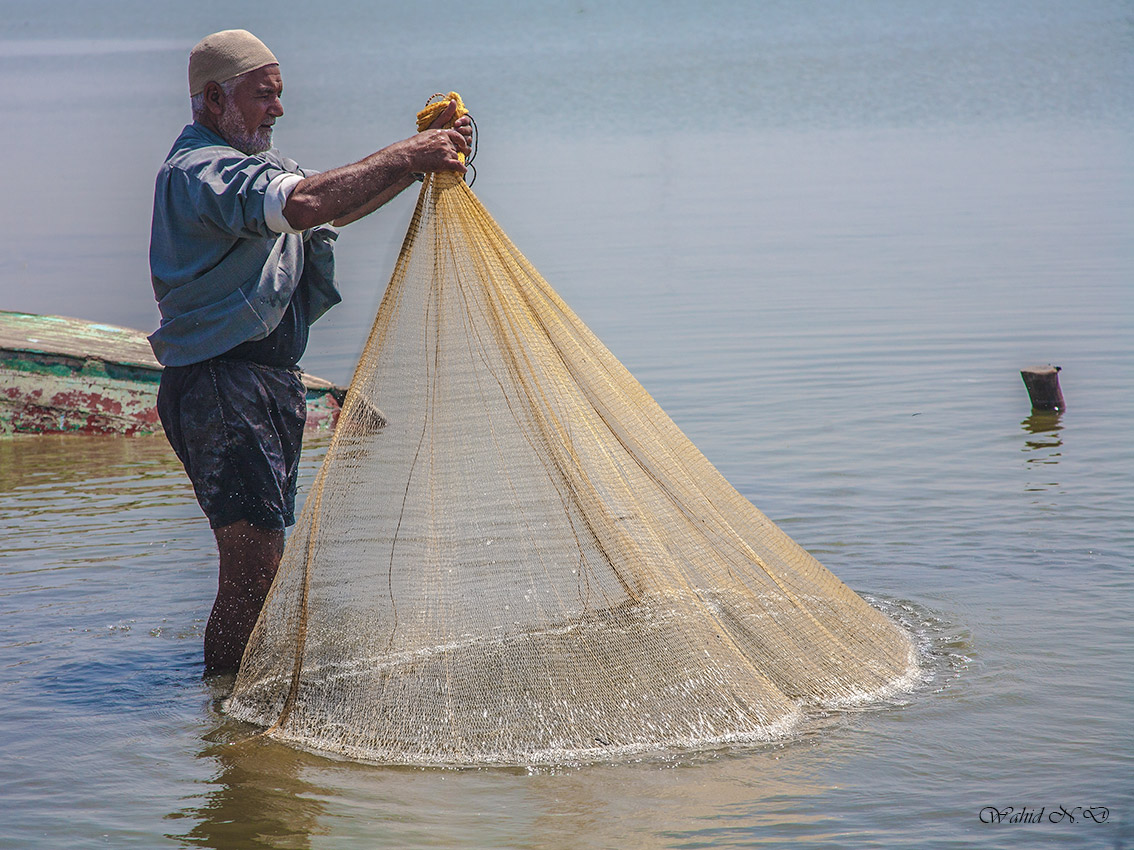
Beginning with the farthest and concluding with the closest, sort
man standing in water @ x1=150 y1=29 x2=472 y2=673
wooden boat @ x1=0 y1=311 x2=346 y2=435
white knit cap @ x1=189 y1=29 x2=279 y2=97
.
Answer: wooden boat @ x1=0 y1=311 x2=346 y2=435 → white knit cap @ x1=189 y1=29 x2=279 y2=97 → man standing in water @ x1=150 y1=29 x2=472 y2=673

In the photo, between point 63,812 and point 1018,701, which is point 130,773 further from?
point 1018,701

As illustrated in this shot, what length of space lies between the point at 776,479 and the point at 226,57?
3.66 metres

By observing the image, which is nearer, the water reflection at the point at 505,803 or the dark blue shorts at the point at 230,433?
the water reflection at the point at 505,803

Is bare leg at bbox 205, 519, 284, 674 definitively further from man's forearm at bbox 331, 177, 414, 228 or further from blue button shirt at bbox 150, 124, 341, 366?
man's forearm at bbox 331, 177, 414, 228

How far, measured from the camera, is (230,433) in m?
3.56

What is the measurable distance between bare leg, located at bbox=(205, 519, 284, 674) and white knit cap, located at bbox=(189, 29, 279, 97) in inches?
51.1

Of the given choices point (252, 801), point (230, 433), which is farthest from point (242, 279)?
point (252, 801)

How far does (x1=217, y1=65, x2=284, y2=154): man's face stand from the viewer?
354 centimetres

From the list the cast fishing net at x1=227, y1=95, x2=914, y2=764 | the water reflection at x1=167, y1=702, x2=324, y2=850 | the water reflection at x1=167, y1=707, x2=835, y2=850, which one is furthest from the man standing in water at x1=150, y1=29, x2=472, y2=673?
the water reflection at x1=167, y1=707, x2=835, y2=850

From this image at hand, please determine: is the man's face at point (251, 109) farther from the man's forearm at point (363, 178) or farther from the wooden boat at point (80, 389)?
the wooden boat at point (80, 389)

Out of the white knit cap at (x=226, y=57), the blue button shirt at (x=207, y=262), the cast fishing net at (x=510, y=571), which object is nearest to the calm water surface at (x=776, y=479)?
the cast fishing net at (x=510, y=571)

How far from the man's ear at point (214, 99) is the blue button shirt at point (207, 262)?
67 mm

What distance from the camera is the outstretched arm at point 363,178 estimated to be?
320cm

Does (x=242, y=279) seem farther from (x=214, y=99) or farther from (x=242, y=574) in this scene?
(x=242, y=574)
